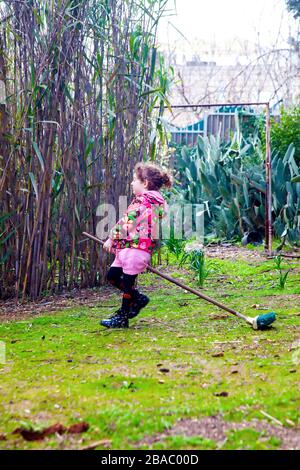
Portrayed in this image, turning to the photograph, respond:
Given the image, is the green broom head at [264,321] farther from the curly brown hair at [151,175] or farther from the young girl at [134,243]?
the curly brown hair at [151,175]

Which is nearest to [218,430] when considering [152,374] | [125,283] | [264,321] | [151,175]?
[152,374]

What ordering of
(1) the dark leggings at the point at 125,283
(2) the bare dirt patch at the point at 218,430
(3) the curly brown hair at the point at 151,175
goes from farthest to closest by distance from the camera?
(3) the curly brown hair at the point at 151,175, (1) the dark leggings at the point at 125,283, (2) the bare dirt patch at the point at 218,430

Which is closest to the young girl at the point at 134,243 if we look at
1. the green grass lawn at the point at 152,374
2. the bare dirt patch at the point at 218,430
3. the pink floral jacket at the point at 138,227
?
the pink floral jacket at the point at 138,227

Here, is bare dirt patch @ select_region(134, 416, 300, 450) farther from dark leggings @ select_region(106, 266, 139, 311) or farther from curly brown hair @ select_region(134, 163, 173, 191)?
curly brown hair @ select_region(134, 163, 173, 191)

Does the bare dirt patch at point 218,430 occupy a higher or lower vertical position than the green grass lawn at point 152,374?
higher

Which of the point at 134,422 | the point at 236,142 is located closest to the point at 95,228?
the point at 134,422

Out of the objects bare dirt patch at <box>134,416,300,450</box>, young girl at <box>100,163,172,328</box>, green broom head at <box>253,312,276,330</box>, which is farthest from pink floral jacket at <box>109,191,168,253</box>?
bare dirt patch at <box>134,416,300,450</box>

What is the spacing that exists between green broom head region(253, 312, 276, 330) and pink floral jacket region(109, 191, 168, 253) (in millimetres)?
854

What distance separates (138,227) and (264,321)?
3.26ft

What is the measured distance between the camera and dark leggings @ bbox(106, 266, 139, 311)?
14.9ft

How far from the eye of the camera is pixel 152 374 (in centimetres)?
326

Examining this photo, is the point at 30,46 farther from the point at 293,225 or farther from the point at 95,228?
the point at 293,225

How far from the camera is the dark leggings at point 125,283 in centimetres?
455

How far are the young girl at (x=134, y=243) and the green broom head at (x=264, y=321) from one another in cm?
75
